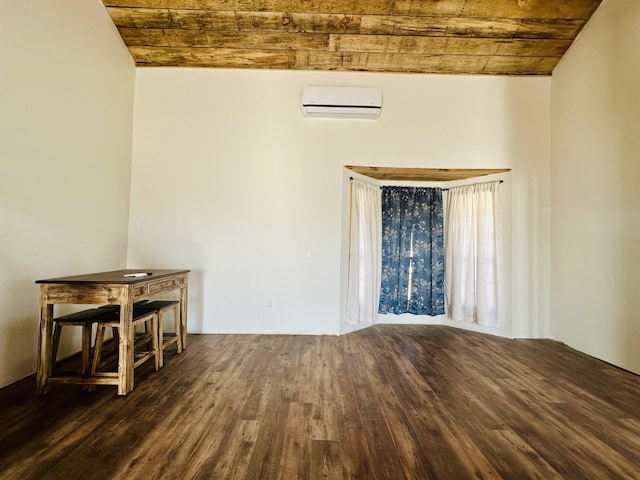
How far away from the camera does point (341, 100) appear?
12.1ft

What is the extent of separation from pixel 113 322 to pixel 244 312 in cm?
165

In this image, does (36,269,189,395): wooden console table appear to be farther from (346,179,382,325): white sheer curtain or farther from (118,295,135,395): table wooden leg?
(346,179,382,325): white sheer curtain

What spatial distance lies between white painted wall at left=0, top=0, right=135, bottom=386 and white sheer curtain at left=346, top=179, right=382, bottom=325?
292 cm

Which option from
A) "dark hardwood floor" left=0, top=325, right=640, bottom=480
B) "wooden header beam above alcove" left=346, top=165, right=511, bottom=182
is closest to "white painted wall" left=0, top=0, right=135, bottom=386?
"dark hardwood floor" left=0, top=325, right=640, bottom=480

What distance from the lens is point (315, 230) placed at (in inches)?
148

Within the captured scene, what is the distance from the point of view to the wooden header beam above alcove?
386cm

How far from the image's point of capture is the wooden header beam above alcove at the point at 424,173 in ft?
12.7

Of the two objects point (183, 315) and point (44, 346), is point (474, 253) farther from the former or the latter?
point (44, 346)

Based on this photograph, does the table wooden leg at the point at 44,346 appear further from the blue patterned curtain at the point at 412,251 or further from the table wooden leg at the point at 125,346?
the blue patterned curtain at the point at 412,251

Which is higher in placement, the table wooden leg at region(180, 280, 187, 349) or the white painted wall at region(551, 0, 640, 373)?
the white painted wall at region(551, 0, 640, 373)

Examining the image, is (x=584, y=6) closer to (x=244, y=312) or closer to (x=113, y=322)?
(x=244, y=312)

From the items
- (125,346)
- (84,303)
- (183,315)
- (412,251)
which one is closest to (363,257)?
(412,251)

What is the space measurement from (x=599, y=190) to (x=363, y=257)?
2675mm

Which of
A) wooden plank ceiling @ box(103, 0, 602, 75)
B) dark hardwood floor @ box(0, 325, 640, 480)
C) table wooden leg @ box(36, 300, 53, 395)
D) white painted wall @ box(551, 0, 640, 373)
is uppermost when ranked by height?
wooden plank ceiling @ box(103, 0, 602, 75)
